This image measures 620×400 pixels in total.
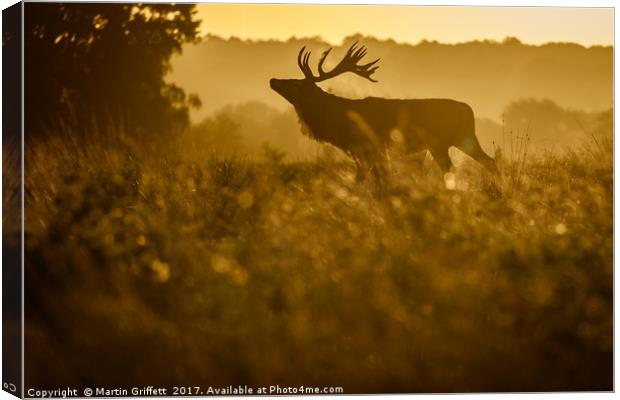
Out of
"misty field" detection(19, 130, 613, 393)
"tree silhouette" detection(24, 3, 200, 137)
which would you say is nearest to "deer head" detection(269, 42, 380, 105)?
"misty field" detection(19, 130, 613, 393)

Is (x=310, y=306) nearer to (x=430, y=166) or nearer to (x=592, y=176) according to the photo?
(x=430, y=166)

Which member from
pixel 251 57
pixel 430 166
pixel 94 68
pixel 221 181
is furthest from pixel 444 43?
pixel 94 68

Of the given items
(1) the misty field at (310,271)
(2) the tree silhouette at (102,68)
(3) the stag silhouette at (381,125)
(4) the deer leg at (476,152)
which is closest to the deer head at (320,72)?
(3) the stag silhouette at (381,125)

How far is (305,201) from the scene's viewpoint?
21.4 ft

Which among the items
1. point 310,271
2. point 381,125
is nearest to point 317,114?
point 381,125

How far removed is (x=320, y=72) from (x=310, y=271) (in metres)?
1.27

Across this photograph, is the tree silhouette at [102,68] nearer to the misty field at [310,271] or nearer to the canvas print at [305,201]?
the canvas print at [305,201]

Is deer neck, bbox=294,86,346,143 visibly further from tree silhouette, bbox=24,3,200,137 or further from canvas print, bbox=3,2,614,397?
tree silhouette, bbox=24,3,200,137

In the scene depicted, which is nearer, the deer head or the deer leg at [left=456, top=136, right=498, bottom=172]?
the deer head

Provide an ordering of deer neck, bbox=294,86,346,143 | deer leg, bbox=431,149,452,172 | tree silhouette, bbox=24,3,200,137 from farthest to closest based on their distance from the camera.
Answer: deer leg, bbox=431,149,452,172 → deer neck, bbox=294,86,346,143 → tree silhouette, bbox=24,3,200,137

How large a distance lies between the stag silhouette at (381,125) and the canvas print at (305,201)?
0.5 inches

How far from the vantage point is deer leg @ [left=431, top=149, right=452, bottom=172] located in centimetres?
661

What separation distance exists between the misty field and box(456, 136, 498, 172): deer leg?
0.06 metres

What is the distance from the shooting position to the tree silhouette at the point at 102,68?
6.36 metres
